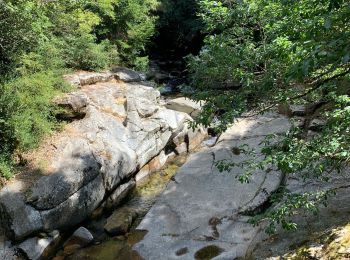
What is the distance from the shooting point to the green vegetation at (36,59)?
Result: 367 inches

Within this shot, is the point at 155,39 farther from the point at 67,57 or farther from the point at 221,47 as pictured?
the point at 221,47

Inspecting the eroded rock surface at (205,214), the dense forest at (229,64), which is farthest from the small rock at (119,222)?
the dense forest at (229,64)

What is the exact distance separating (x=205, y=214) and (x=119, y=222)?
218cm

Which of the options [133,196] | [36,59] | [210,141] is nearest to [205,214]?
[133,196]

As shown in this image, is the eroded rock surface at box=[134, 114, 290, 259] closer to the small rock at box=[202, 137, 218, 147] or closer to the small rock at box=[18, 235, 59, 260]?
the small rock at box=[18, 235, 59, 260]

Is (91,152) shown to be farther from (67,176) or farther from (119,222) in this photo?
(119,222)

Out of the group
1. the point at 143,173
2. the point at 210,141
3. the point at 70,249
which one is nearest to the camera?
the point at 70,249

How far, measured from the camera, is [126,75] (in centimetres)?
1545

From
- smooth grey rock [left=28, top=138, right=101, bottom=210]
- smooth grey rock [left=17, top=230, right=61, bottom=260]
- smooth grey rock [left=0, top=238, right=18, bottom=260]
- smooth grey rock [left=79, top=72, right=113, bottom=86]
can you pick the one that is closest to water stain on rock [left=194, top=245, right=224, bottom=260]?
smooth grey rock [left=17, top=230, right=61, bottom=260]

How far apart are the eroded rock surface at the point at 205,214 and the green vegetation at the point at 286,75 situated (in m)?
2.76

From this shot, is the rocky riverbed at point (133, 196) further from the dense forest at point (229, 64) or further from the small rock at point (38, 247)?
the dense forest at point (229, 64)

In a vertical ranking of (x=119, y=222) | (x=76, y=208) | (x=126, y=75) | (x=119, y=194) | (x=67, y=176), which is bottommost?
(x=119, y=222)

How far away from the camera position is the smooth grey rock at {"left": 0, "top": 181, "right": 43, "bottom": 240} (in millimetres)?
8008

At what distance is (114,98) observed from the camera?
13.2 m
